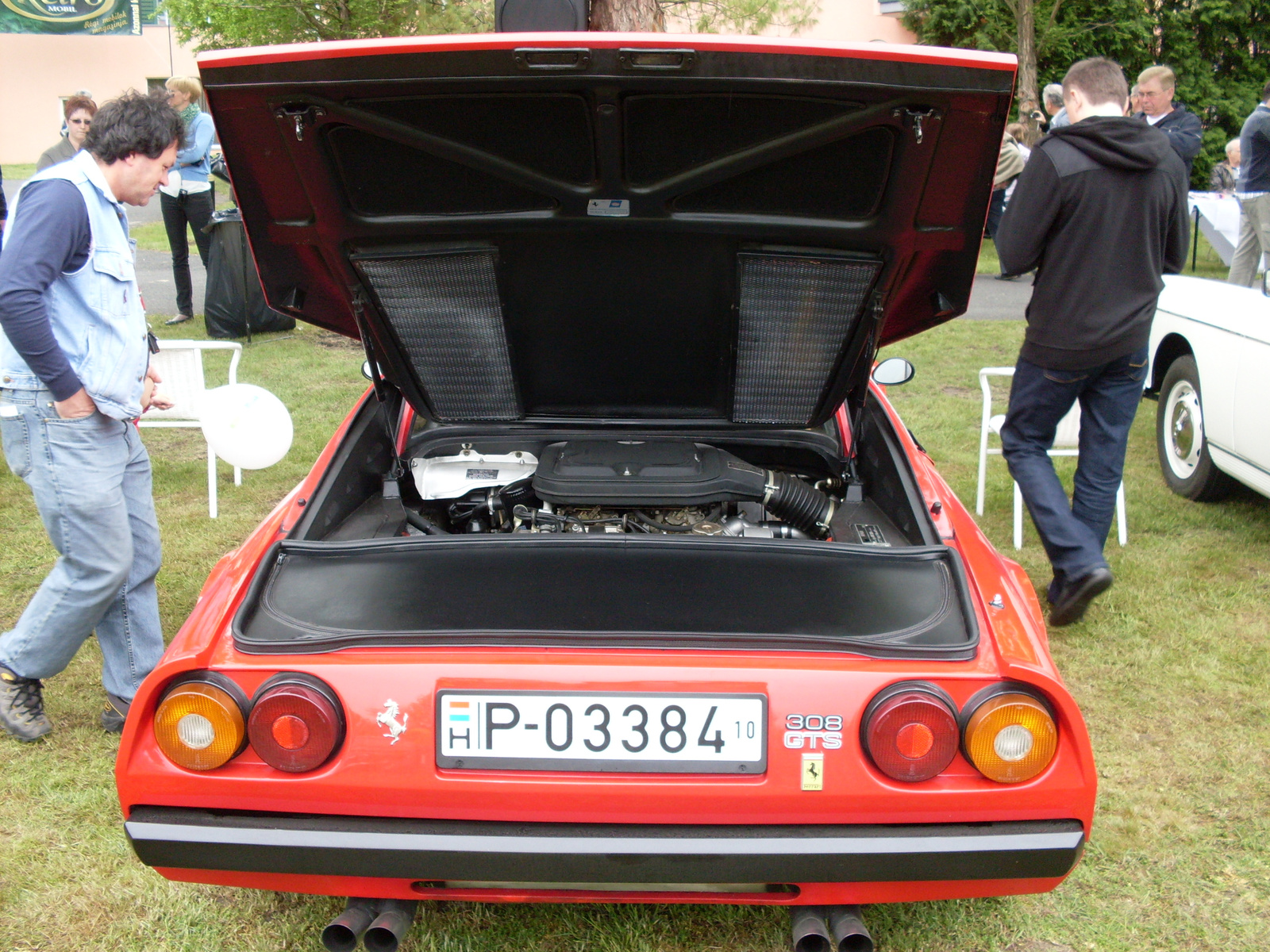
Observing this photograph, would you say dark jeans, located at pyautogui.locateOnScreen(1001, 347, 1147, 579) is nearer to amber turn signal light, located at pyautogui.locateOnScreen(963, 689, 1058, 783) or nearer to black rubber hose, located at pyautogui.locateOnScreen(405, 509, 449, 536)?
amber turn signal light, located at pyautogui.locateOnScreen(963, 689, 1058, 783)

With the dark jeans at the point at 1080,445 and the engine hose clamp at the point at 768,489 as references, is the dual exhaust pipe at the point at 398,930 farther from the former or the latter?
the dark jeans at the point at 1080,445

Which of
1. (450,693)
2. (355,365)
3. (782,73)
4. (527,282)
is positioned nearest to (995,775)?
(450,693)

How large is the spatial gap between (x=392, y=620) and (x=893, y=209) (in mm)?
1434

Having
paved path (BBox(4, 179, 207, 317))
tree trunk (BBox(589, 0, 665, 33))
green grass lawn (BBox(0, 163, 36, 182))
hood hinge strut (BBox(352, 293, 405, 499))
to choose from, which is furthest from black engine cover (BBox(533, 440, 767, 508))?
green grass lawn (BBox(0, 163, 36, 182))

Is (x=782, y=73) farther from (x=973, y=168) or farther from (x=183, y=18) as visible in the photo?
(x=183, y=18)

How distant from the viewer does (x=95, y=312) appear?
273 cm

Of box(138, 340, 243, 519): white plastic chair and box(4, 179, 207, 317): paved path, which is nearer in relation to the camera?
box(138, 340, 243, 519): white plastic chair

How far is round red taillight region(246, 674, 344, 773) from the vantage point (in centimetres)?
178

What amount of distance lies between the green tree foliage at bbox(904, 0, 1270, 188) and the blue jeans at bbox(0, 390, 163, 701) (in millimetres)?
24345

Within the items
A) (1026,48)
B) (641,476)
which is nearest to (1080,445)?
(641,476)

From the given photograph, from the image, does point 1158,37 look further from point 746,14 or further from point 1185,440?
point 1185,440

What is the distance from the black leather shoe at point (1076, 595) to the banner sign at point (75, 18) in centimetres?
3913

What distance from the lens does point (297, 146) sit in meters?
2.13

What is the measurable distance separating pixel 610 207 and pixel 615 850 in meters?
1.39
